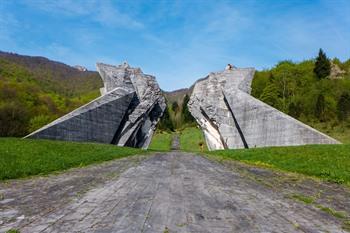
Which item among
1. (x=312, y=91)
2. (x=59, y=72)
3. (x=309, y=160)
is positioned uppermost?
(x=59, y=72)

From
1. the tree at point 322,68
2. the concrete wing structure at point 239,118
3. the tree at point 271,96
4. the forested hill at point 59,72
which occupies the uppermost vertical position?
the forested hill at point 59,72

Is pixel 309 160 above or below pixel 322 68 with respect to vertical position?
below

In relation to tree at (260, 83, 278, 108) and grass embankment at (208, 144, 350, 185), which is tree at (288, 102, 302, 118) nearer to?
tree at (260, 83, 278, 108)

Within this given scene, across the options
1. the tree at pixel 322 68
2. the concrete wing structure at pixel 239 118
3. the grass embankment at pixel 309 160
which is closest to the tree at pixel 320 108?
the tree at pixel 322 68

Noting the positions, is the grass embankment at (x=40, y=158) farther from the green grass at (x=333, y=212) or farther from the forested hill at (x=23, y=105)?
the forested hill at (x=23, y=105)

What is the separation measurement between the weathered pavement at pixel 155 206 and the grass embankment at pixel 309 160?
1.43 m

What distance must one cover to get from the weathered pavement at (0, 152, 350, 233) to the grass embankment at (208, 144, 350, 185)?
4.70 feet

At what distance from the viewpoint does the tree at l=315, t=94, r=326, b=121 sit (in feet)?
176

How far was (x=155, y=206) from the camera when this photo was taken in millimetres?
6285

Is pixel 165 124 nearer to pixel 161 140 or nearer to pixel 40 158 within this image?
pixel 161 140

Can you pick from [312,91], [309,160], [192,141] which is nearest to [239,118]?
[309,160]

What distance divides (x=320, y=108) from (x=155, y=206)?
53.3 m

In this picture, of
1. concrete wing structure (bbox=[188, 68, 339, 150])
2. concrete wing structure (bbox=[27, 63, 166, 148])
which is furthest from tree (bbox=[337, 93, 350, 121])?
concrete wing structure (bbox=[27, 63, 166, 148])

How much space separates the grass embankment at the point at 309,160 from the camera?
435 inches
